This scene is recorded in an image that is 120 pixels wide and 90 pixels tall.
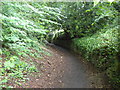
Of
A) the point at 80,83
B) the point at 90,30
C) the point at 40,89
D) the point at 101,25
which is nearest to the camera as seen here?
the point at 40,89

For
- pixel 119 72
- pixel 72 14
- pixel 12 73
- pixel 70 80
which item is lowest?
pixel 70 80

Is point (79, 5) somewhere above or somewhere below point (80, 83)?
above

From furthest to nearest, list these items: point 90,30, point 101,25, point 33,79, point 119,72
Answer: point 90,30 → point 101,25 → point 33,79 → point 119,72

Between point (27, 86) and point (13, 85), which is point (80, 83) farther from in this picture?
point (13, 85)

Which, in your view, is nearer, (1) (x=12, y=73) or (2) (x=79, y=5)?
(1) (x=12, y=73)

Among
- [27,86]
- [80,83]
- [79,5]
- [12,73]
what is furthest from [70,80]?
[79,5]

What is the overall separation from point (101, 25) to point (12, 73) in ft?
32.4

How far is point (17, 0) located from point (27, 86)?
9.60 ft

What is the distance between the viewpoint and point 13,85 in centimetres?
323

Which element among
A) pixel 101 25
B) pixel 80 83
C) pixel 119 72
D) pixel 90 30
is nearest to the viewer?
pixel 119 72

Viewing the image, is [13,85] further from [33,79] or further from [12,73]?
[33,79]

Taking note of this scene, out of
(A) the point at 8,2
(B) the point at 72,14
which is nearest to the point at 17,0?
(A) the point at 8,2

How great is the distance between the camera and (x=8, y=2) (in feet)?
12.9

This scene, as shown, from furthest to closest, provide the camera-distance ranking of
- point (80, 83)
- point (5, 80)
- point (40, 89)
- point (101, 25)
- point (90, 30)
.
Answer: point (90, 30) → point (101, 25) → point (80, 83) → point (40, 89) → point (5, 80)
